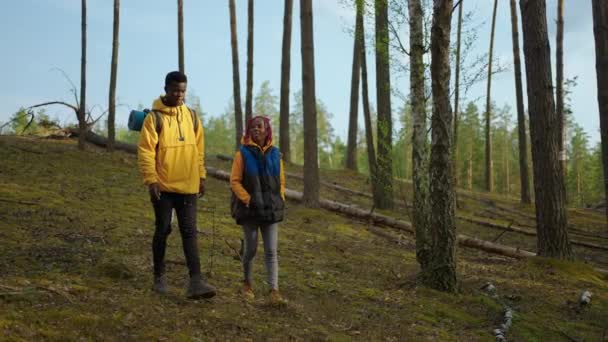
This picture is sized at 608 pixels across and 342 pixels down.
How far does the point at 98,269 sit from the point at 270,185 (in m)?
2.39

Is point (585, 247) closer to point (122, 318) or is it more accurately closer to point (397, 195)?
point (397, 195)

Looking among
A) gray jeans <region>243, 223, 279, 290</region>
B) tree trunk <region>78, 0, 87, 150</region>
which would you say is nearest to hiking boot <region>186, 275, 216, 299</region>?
gray jeans <region>243, 223, 279, 290</region>

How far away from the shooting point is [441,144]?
266 inches

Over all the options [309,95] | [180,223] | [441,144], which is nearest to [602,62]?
[309,95]

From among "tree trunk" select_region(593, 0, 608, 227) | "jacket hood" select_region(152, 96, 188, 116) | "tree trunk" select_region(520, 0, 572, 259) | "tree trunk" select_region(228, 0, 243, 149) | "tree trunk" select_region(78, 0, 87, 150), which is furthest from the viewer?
"tree trunk" select_region(228, 0, 243, 149)

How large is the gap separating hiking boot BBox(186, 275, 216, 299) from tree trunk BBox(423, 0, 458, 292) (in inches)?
132

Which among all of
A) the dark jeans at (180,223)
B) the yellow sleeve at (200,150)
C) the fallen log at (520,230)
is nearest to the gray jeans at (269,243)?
the dark jeans at (180,223)

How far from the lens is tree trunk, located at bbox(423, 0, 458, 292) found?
→ 677 cm

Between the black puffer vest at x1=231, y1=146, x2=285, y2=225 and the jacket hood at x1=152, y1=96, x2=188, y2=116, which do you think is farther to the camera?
the black puffer vest at x1=231, y1=146, x2=285, y2=225

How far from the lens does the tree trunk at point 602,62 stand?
1195 cm

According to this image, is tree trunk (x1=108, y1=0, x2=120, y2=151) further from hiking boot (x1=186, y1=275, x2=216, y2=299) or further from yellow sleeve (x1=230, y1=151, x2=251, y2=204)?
hiking boot (x1=186, y1=275, x2=216, y2=299)

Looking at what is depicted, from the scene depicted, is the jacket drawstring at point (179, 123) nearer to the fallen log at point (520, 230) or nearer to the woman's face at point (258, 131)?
the woman's face at point (258, 131)

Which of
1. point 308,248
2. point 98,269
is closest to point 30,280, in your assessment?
point 98,269

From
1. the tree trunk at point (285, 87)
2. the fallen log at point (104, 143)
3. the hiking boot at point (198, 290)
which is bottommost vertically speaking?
the hiking boot at point (198, 290)
